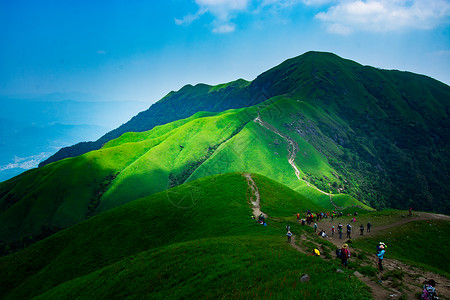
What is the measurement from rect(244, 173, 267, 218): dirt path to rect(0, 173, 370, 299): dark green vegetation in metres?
1.82

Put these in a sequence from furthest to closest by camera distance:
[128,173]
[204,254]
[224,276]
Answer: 1. [128,173]
2. [204,254]
3. [224,276]

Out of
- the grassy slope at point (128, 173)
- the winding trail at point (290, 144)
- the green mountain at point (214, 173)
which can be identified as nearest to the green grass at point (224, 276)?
the green mountain at point (214, 173)

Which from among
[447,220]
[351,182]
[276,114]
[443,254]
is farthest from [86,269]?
[276,114]

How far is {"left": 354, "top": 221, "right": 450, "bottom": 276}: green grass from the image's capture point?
98.0ft

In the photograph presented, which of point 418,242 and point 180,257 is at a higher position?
point 180,257

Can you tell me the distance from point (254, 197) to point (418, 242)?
30.3 m

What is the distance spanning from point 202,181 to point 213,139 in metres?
121

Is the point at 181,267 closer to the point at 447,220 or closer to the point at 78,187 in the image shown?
the point at 447,220

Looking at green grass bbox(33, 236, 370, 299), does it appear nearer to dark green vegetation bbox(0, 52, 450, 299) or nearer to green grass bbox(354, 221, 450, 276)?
dark green vegetation bbox(0, 52, 450, 299)

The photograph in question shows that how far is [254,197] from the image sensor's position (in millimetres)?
49656

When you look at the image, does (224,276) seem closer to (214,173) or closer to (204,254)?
(204,254)

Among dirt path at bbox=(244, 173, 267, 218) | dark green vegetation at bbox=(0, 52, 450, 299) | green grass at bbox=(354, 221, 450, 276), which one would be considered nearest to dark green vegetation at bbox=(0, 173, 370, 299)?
dark green vegetation at bbox=(0, 52, 450, 299)

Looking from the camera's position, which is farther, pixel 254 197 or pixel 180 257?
pixel 254 197

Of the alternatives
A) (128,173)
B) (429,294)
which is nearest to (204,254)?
(429,294)
